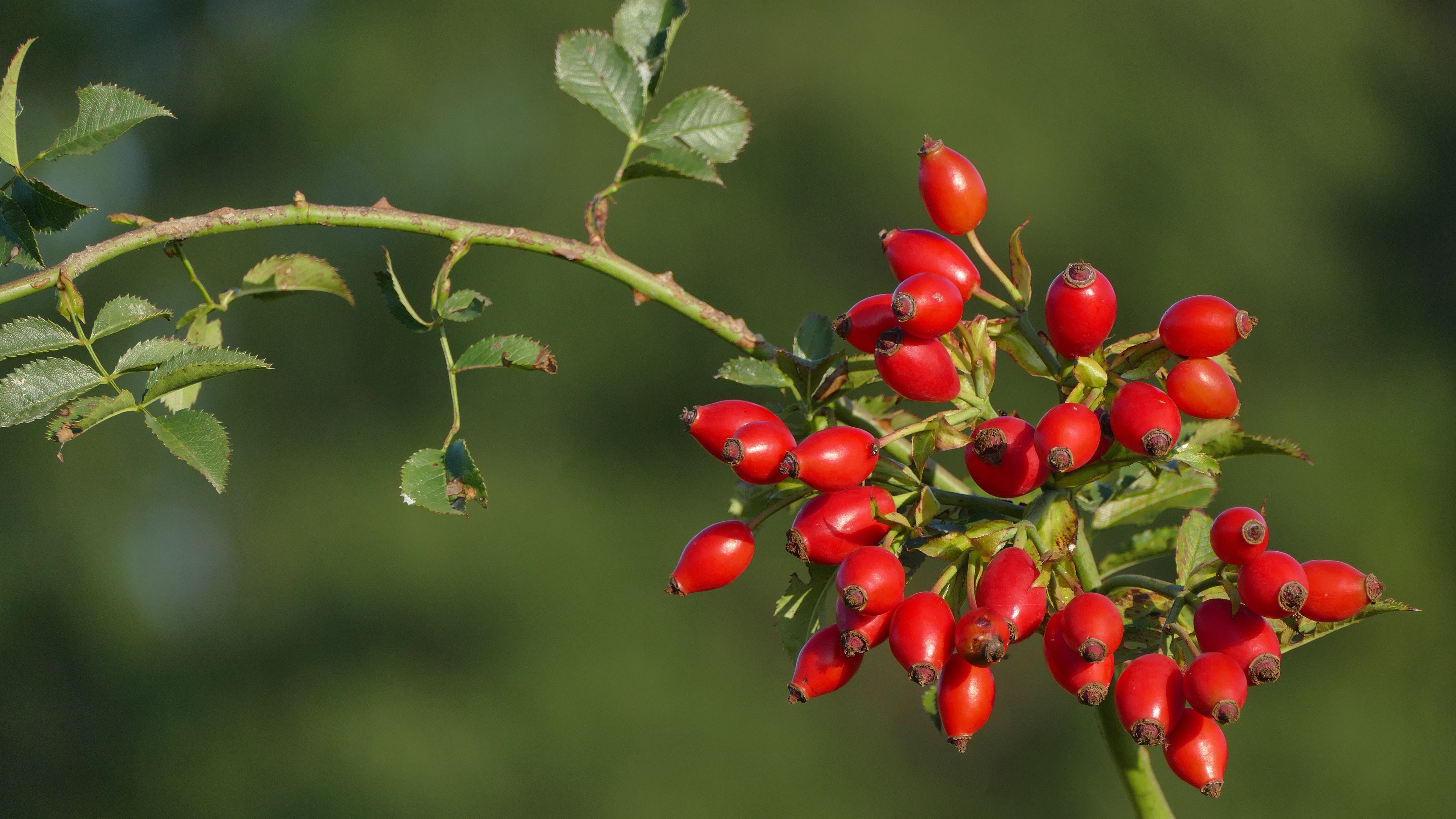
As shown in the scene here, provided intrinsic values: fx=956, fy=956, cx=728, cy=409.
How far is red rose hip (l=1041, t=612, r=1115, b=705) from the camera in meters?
0.61

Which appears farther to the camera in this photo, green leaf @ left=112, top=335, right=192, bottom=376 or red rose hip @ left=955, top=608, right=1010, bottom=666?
green leaf @ left=112, top=335, right=192, bottom=376

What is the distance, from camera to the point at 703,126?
2.75 ft

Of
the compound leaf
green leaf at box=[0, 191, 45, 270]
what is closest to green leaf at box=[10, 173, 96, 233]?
green leaf at box=[0, 191, 45, 270]

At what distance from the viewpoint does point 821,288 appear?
387 cm

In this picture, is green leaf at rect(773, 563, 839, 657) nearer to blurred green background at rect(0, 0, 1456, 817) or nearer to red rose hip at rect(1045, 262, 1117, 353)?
red rose hip at rect(1045, 262, 1117, 353)

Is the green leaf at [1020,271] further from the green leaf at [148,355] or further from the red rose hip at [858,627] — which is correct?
the green leaf at [148,355]

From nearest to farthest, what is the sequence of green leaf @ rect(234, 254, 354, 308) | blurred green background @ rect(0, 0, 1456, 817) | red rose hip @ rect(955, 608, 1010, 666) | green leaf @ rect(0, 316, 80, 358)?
red rose hip @ rect(955, 608, 1010, 666)
green leaf @ rect(0, 316, 80, 358)
green leaf @ rect(234, 254, 354, 308)
blurred green background @ rect(0, 0, 1456, 817)


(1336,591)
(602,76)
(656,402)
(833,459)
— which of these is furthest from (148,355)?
(656,402)

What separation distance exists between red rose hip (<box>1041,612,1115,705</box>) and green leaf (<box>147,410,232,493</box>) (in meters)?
0.61

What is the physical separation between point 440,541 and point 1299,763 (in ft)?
10.5

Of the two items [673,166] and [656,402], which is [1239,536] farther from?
[656,402]

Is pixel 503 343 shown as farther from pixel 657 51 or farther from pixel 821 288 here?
pixel 821 288

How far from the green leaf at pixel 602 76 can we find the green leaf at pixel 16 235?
0.41 meters

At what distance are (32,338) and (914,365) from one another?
2.12ft
